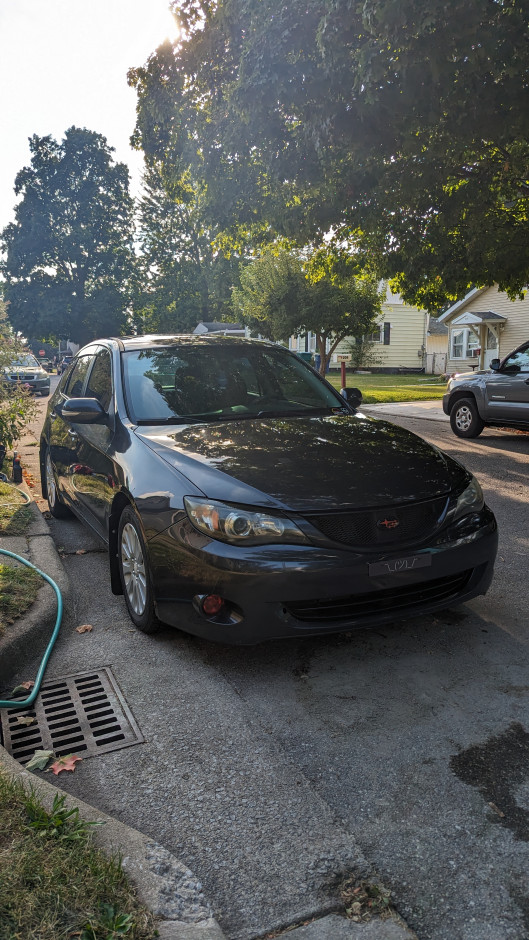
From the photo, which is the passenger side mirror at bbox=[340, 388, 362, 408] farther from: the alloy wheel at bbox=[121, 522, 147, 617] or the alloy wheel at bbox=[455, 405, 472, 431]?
the alloy wheel at bbox=[455, 405, 472, 431]

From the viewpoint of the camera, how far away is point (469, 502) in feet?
12.5

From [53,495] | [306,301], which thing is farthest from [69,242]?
[53,495]

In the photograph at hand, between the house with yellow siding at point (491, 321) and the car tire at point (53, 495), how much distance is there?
19995mm

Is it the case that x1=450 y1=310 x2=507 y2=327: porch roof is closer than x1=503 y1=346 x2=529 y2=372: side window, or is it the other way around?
x1=503 y1=346 x2=529 y2=372: side window

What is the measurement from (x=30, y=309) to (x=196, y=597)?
5016cm

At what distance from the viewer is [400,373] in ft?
136

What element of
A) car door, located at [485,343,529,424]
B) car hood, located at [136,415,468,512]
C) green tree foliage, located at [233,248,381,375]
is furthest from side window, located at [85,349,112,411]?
green tree foliage, located at [233,248,381,375]

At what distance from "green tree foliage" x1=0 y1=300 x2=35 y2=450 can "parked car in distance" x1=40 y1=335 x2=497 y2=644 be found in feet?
12.1

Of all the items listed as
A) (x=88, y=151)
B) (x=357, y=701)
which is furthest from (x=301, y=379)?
(x=88, y=151)

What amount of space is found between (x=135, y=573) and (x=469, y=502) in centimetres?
189

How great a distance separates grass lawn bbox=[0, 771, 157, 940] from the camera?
1.78 m

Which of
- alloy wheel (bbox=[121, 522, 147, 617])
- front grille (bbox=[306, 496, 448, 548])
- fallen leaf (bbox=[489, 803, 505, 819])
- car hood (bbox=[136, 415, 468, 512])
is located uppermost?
car hood (bbox=[136, 415, 468, 512])

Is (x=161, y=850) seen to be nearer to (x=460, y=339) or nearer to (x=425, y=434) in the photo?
(x=425, y=434)

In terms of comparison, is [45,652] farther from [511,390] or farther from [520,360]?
[520,360]
